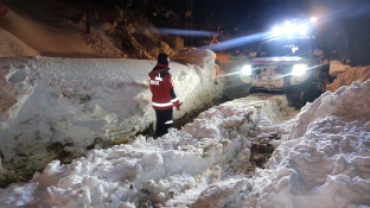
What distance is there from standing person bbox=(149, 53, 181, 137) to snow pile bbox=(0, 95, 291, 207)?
51cm

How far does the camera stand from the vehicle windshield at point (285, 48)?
6.58 m

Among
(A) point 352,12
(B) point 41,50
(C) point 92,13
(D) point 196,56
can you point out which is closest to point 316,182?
(D) point 196,56

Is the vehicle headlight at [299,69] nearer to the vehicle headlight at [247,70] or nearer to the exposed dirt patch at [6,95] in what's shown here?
the vehicle headlight at [247,70]

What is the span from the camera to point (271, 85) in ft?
20.0

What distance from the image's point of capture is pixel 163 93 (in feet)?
13.6

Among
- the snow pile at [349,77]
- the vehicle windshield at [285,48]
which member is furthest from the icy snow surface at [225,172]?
the snow pile at [349,77]

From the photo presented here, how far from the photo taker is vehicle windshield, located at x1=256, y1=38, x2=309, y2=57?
6579 mm

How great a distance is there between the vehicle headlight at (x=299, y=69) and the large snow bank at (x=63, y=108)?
3986mm

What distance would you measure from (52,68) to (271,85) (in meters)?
5.28

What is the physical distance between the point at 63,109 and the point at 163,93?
1688 mm

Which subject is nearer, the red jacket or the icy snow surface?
the icy snow surface

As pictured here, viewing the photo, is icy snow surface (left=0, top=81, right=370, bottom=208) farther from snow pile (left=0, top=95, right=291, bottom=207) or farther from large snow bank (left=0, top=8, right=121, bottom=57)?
large snow bank (left=0, top=8, right=121, bottom=57)

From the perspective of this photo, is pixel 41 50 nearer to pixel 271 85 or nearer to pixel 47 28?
pixel 47 28

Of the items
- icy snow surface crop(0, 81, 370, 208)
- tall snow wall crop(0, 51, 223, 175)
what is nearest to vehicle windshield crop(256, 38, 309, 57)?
icy snow surface crop(0, 81, 370, 208)
